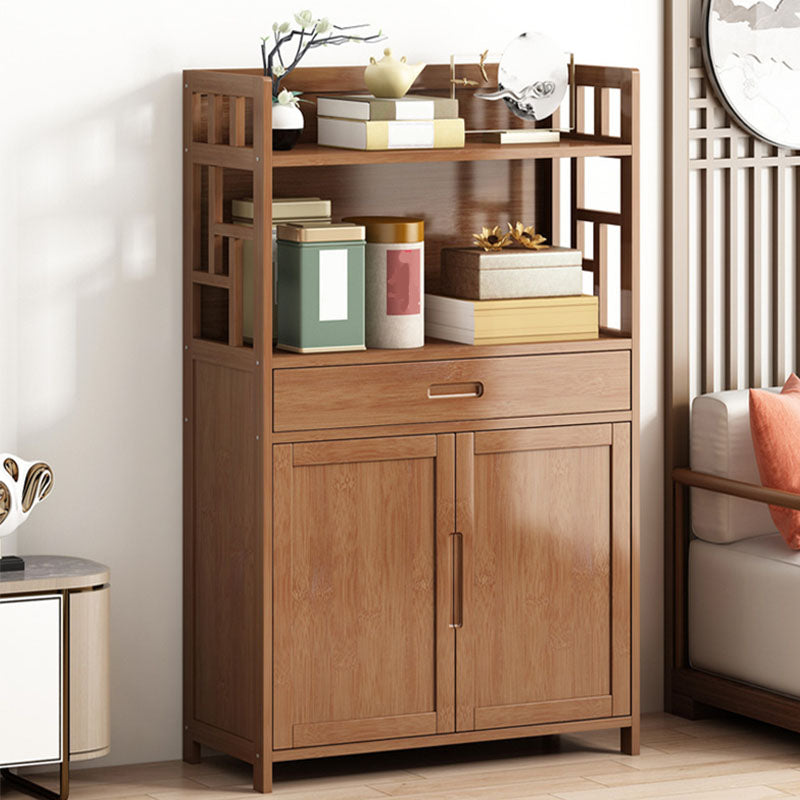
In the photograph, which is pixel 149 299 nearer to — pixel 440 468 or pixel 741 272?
pixel 440 468

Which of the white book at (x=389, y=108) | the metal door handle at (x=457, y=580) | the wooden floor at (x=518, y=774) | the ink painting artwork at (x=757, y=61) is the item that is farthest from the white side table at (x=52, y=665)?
the ink painting artwork at (x=757, y=61)

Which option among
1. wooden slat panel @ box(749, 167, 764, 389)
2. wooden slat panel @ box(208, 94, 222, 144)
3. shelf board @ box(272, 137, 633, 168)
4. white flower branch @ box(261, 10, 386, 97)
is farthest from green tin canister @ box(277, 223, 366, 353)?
wooden slat panel @ box(749, 167, 764, 389)

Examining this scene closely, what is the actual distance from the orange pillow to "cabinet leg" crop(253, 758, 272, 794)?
1.29 metres

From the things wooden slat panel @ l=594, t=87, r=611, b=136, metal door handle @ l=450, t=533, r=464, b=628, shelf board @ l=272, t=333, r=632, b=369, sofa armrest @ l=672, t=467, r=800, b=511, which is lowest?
metal door handle @ l=450, t=533, r=464, b=628

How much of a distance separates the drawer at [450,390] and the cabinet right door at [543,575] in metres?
0.06

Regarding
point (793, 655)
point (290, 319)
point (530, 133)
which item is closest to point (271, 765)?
point (290, 319)

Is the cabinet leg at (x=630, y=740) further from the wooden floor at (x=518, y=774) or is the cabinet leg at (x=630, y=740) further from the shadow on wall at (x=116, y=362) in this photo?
the shadow on wall at (x=116, y=362)

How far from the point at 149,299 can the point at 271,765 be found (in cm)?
103

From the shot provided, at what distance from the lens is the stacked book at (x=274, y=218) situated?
368 centimetres

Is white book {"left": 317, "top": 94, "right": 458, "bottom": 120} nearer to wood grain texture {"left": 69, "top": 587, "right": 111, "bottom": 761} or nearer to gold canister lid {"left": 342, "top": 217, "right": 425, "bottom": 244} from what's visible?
gold canister lid {"left": 342, "top": 217, "right": 425, "bottom": 244}

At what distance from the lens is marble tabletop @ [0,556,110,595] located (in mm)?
3508

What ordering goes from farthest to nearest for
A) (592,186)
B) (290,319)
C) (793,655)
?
(592,186), (793,655), (290,319)

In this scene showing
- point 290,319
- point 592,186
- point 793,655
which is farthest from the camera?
point 592,186

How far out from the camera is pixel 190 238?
12.4ft
